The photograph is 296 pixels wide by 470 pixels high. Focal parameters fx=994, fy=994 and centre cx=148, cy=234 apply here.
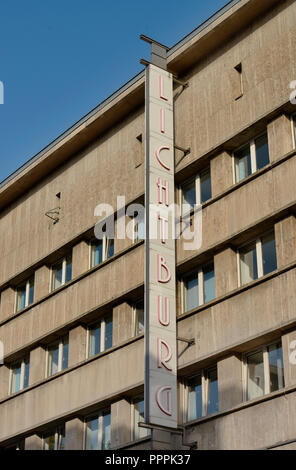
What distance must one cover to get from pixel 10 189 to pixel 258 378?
14996 millimetres

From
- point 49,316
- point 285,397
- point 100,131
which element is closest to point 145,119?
point 100,131

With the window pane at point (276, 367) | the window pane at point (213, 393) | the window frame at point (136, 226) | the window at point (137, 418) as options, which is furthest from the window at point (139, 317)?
the window pane at point (276, 367)

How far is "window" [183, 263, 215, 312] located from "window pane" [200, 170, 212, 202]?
212 cm

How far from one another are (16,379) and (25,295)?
10.2 ft

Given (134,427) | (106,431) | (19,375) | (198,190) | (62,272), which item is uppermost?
(198,190)

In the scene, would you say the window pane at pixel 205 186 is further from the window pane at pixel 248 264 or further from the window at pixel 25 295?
the window at pixel 25 295

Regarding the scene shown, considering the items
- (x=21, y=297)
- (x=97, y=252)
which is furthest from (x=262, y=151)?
(x=21, y=297)

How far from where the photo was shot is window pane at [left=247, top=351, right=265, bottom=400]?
81.7ft

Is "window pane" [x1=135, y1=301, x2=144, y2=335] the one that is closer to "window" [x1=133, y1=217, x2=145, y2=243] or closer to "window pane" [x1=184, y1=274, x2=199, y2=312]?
"window pane" [x1=184, y1=274, x2=199, y2=312]

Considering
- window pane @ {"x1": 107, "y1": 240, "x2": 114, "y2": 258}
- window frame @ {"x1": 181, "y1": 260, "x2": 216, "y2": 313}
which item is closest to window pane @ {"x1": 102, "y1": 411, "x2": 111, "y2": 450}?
window frame @ {"x1": 181, "y1": 260, "x2": 216, "y2": 313}

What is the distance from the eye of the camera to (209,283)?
27781 millimetres

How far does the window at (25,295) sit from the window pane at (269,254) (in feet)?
36.4

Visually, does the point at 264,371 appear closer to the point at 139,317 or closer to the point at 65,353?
the point at 139,317

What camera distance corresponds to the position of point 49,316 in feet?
107
